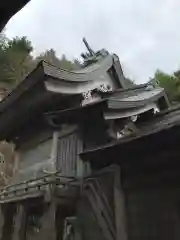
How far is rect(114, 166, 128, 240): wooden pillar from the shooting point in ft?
A: 20.0

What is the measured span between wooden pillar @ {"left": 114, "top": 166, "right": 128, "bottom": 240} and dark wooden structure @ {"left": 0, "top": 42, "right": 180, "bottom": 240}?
2 cm

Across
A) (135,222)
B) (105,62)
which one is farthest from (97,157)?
(105,62)

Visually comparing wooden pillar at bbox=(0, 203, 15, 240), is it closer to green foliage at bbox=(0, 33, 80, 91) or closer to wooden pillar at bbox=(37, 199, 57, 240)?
wooden pillar at bbox=(37, 199, 57, 240)

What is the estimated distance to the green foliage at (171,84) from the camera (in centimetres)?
2023

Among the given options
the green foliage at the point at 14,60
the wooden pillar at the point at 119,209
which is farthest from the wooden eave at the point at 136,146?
the green foliage at the point at 14,60

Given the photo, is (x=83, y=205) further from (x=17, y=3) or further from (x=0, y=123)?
(x=17, y=3)

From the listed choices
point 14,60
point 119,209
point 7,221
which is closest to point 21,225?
point 7,221

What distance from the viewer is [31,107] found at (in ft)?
33.5

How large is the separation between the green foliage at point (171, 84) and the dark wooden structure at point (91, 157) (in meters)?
8.56

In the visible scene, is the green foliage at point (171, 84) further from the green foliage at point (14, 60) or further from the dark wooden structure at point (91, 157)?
the green foliage at point (14, 60)

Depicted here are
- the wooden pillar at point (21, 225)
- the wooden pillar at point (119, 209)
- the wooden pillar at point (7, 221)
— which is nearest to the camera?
the wooden pillar at point (119, 209)

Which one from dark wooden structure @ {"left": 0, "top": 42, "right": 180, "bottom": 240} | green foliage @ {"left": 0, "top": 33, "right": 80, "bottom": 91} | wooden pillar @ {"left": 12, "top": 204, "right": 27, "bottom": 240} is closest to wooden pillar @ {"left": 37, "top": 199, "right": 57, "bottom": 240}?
dark wooden structure @ {"left": 0, "top": 42, "right": 180, "bottom": 240}

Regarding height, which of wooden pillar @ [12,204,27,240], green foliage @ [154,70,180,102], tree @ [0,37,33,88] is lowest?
wooden pillar @ [12,204,27,240]

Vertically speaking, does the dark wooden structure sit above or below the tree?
below
